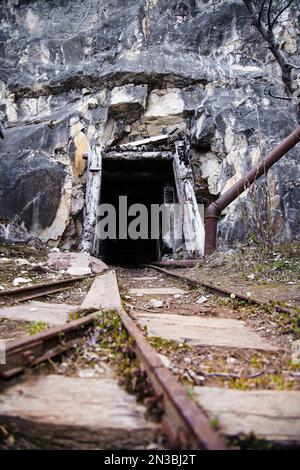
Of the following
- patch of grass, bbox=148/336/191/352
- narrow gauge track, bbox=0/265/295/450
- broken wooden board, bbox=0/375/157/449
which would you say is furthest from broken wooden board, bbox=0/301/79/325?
broken wooden board, bbox=0/375/157/449

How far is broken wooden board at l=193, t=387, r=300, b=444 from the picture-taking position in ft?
3.30

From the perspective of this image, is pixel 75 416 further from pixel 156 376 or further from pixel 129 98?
pixel 129 98

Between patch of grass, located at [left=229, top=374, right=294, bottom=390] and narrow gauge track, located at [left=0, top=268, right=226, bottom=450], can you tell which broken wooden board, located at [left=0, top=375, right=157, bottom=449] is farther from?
patch of grass, located at [left=229, top=374, right=294, bottom=390]

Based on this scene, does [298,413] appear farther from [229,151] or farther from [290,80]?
[229,151]

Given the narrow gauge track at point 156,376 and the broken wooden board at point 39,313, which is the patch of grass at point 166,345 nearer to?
the narrow gauge track at point 156,376

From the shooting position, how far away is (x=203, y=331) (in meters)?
2.26

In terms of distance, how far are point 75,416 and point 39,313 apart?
5.46ft

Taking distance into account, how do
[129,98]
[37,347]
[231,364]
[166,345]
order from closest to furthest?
[37,347] → [231,364] → [166,345] → [129,98]

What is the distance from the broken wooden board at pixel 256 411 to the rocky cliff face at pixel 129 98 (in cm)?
756

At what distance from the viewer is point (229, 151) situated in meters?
9.54

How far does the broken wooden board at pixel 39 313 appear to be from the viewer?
2404mm

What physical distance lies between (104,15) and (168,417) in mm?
14710

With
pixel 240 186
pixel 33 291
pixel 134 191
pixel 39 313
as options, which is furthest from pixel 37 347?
pixel 134 191

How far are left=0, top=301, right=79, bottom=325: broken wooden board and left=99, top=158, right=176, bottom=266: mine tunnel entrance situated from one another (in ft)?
23.6
